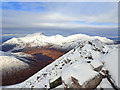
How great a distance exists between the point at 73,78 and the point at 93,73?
160cm

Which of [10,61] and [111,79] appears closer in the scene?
[111,79]

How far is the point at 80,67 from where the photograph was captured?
6527mm

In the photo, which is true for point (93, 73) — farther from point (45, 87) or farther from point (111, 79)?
point (45, 87)

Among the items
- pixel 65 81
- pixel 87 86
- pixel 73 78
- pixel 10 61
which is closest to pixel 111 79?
pixel 87 86

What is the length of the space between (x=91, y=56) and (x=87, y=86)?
164 inches

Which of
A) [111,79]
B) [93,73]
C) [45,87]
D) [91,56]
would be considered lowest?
Result: [45,87]

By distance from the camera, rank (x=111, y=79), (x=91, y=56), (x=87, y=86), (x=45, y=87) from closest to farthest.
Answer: (x=87, y=86) → (x=111, y=79) → (x=45, y=87) → (x=91, y=56)

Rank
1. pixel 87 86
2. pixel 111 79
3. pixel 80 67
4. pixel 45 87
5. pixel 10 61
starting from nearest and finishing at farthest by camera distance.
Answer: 1. pixel 87 86
2. pixel 111 79
3. pixel 80 67
4. pixel 45 87
5. pixel 10 61

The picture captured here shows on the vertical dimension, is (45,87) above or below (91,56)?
below

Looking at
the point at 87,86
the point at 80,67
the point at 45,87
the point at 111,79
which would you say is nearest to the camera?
the point at 87,86

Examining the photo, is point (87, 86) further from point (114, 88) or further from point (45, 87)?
point (45, 87)

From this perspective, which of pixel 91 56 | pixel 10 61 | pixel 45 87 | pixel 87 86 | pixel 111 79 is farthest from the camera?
pixel 10 61

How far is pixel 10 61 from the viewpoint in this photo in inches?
1276

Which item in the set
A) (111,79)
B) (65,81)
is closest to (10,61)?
(65,81)
